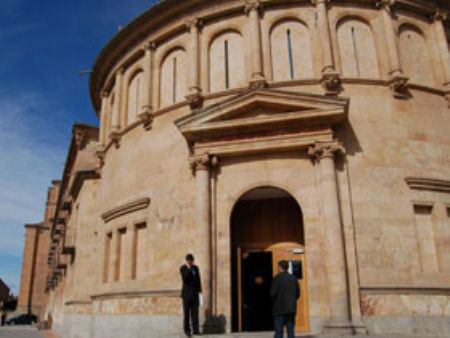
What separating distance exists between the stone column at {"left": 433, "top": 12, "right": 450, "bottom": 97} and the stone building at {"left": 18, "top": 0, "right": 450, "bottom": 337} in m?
0.08

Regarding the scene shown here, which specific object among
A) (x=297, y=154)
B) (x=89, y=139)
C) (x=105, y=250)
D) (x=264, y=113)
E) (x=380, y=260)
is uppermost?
(x=89, y=139)

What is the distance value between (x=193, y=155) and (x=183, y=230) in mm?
2665

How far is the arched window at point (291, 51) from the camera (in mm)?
17156

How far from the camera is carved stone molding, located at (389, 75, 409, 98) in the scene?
53.7 ft

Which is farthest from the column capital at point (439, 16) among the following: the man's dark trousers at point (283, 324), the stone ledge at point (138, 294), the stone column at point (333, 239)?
the stone ledge at point (138, 294)

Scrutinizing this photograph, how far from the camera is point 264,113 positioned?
1585 cm

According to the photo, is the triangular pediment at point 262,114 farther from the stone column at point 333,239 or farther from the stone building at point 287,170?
the stone column at point 333,239

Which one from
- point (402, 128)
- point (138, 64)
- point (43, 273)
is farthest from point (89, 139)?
point (43, 273)

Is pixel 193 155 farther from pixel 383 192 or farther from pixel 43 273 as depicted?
pixel 43 273

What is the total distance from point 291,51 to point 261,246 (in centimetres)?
744

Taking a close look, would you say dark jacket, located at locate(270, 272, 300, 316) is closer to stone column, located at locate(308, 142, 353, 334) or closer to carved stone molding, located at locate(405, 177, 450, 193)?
stone column, located at locate(308, 142, 353, 334)

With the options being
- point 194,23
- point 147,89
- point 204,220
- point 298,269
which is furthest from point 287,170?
point 194,23

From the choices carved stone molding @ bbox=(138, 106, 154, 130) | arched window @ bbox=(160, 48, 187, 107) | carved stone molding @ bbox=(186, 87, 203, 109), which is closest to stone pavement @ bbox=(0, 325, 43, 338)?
carved stone molding @ bbox=(138, 106, 154, 130)

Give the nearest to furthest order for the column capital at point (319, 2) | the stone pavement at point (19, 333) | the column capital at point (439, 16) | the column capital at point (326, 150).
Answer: the column capital at point (326, 150), the column capital at point (319, 2), the column capital at point (439, 16), the stone pavement at point (19, 333)
